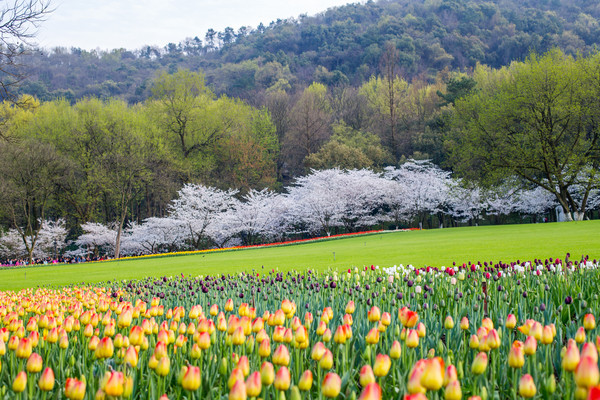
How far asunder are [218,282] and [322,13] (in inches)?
4883

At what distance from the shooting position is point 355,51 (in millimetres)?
83188

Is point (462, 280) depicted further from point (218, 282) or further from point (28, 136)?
point (28, 136)

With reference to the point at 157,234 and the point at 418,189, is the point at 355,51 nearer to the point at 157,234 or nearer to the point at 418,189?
the point at 418,189

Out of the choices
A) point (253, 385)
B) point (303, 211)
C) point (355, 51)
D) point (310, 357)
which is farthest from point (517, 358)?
point (355, 51)

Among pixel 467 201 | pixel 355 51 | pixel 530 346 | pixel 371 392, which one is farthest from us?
pixel 355 51

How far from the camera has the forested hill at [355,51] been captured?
69.9 meters

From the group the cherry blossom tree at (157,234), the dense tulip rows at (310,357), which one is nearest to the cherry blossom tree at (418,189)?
the cherry blossom tree at (157,234)

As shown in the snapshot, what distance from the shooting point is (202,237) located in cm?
3669

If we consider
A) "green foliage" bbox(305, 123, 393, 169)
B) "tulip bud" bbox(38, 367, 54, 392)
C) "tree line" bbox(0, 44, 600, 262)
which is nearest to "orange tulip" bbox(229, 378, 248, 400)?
"tulip bud" bbox(38, 367, 54, 392)

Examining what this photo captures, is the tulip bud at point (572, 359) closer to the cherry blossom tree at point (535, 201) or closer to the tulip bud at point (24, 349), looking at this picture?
the tulip bud at point (24, 349)

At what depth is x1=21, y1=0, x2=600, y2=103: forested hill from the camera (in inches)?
2753

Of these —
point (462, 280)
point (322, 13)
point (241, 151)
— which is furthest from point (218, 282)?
point (322, 13)

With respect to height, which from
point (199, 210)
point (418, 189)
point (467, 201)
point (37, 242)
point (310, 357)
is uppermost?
point (418, 189)

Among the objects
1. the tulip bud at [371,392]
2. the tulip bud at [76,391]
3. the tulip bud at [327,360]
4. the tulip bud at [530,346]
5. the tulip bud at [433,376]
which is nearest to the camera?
the tulip bud at [371,392]
